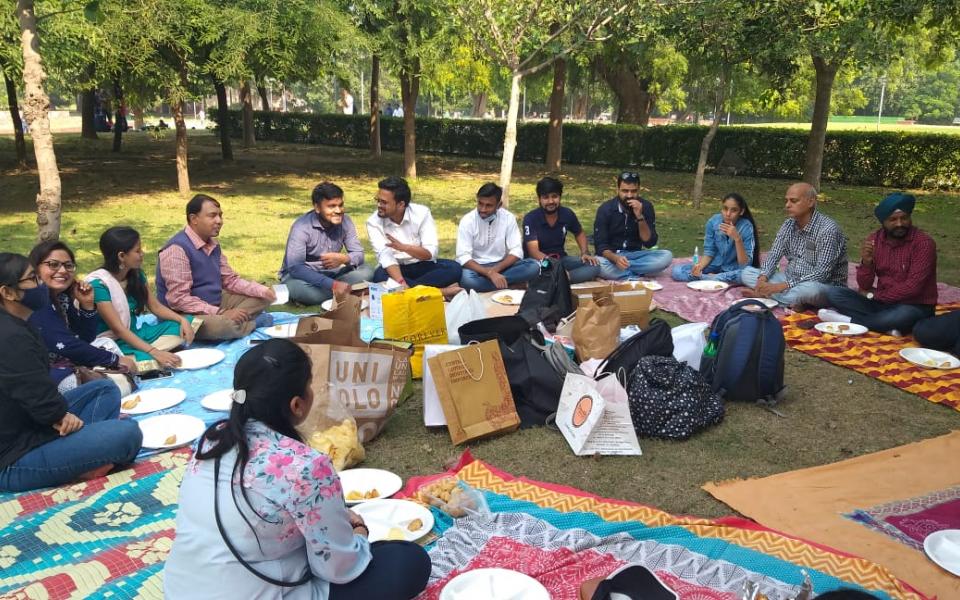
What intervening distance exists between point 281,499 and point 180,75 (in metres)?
12.9

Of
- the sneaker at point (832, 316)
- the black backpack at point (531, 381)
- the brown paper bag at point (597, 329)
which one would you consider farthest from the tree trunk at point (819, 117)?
the black backpack at point (531, 381)

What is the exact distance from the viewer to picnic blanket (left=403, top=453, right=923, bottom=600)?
3053 mm

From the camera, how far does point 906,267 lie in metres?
6.28

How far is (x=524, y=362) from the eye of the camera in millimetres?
4785

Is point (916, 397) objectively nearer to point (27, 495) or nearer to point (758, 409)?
point (758, 409)

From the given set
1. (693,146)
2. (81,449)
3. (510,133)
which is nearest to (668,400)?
(81,449)

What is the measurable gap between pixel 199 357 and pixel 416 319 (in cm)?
177

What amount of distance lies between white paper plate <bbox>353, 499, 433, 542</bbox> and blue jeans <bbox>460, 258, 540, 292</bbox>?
14.2ft

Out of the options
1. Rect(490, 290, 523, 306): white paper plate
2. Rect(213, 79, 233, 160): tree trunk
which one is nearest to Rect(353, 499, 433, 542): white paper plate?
Rect(490, 290, 523, 306): white paper plate

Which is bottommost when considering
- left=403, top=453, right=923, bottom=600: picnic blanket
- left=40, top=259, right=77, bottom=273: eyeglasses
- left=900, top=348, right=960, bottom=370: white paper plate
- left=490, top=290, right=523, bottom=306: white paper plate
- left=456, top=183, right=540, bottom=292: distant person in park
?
left=403, top=453, right=923, bottom=600: picnic blanket

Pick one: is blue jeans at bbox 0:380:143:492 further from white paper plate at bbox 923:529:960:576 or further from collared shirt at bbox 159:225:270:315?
white paper plate at bbox 923:529:960:576

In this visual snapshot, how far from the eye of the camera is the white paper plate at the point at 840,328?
20.7 feet

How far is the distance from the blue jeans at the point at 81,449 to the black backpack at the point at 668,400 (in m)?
3.04

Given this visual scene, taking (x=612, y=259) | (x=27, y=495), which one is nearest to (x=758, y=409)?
(x=612, y=259)
